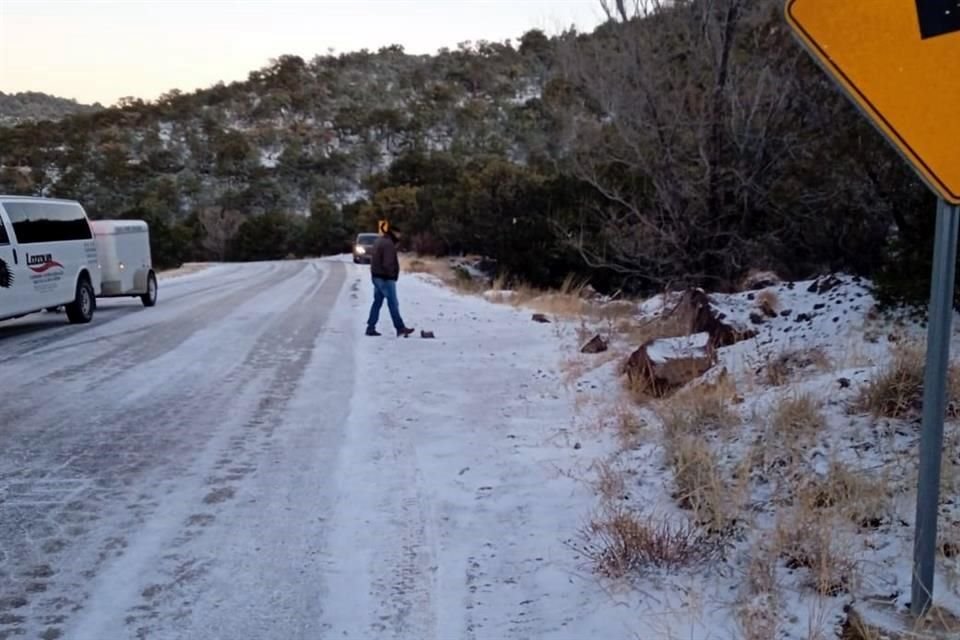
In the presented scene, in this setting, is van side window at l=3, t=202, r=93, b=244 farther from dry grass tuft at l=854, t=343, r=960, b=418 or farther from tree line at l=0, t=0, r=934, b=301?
dry grass tuft at l=854, t=343, r=960, b=418

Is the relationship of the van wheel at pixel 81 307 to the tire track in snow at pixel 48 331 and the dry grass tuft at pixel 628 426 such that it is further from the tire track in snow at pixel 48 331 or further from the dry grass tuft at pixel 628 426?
the dry grass tuft at pixel 628 426

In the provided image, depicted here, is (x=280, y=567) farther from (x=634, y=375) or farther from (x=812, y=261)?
(x=812, y=261)

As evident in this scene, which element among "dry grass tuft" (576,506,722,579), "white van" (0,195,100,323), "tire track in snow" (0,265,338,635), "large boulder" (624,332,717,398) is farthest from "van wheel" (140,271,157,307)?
"dry grass tuft" (576,506,722,579)

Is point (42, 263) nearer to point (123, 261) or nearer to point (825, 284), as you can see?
point (123, 261)

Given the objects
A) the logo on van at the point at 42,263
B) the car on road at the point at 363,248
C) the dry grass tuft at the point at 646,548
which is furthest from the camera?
the car on road at the point at 363,248

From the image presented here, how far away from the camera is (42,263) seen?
1288 cm

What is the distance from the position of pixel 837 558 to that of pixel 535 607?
128 centimetres

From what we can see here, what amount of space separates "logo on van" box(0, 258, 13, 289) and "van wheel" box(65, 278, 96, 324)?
1.77m

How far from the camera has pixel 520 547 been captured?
411 cm

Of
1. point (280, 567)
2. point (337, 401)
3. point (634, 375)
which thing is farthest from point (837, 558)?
point (337, 401)

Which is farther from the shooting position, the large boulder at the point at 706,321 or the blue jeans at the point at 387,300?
the blue jeans at the point at 387,300

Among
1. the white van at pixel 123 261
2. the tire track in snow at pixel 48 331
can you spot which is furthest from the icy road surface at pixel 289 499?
the white van at pixel 123 261

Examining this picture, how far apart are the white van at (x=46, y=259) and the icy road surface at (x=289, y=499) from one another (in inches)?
103

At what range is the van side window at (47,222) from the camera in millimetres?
12391
